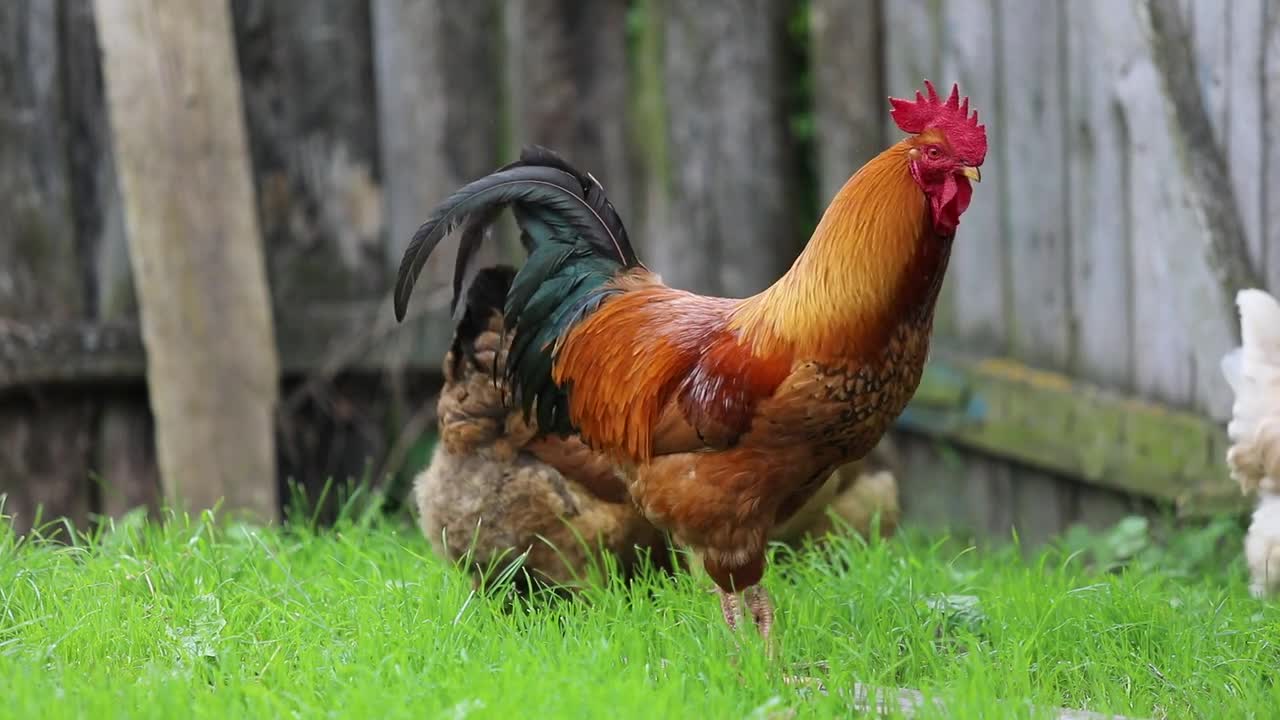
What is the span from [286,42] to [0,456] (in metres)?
2.19

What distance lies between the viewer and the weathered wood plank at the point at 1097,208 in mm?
5461

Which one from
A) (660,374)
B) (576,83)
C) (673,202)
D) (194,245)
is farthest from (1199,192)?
(194,245)

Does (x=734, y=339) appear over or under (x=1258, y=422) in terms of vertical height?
over

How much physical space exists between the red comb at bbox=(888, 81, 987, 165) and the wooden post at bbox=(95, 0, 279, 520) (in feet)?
10.3

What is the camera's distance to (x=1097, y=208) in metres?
5.57

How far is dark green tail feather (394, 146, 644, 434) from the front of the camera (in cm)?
411

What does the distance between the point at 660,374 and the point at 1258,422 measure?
7.23 ft

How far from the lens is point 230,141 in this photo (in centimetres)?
565

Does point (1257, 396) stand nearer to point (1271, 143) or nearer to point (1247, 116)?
point (1271, 143)

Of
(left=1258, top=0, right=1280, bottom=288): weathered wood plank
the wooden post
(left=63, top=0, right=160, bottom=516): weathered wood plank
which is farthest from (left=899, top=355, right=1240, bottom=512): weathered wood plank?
(left=63, top=0, right=160, bottom=516): weathered wood plank

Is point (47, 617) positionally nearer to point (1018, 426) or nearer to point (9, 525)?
point (9, 525)

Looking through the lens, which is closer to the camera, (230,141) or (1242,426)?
(1242,426)

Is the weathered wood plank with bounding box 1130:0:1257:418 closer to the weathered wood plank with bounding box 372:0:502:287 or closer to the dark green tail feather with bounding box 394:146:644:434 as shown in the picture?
the dark green tail feather with bounding box 394:146:644:434

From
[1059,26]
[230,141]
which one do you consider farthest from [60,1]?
[1059,26]
